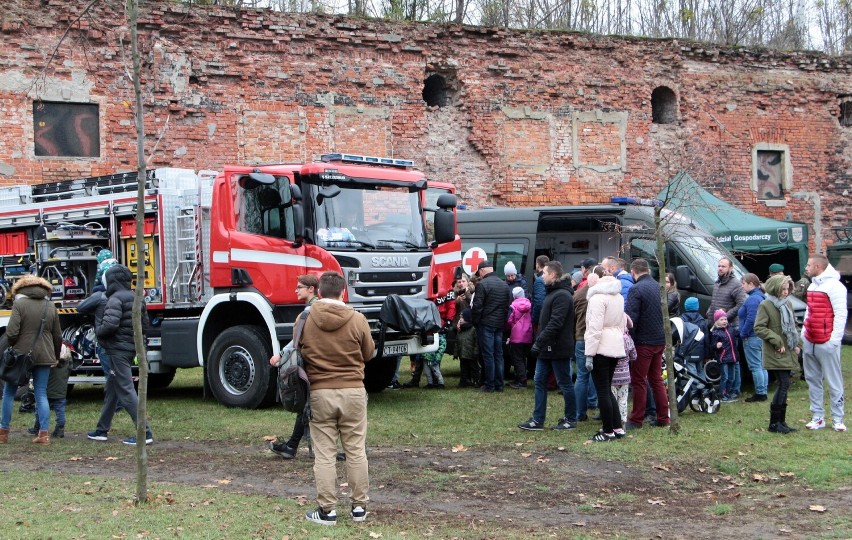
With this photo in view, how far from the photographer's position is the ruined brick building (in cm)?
1927

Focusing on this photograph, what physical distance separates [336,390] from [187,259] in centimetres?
682

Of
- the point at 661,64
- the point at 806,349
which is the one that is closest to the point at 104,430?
the point at 806,349

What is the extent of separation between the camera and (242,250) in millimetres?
12500

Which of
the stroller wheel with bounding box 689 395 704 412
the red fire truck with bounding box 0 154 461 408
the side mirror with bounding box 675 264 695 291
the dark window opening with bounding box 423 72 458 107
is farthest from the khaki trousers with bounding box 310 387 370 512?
the dark window opening with bounding box 423 72 458 107

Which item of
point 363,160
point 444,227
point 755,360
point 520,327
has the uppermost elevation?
point 363,160

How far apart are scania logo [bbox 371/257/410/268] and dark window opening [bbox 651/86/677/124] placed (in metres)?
13.7

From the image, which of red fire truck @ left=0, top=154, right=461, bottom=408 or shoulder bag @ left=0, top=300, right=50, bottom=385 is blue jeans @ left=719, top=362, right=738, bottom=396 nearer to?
red fire truck @ left=0, top=154, right=461, bottom=408

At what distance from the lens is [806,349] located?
1053 cm

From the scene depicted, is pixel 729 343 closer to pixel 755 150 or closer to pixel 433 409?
pixel 433 409

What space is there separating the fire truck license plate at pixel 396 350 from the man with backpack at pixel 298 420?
3064 millimetres

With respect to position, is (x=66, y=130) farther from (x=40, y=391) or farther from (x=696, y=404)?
(x=696, y=404)

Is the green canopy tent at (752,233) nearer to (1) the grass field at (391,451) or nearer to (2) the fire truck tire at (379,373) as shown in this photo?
(1) the grass field at (391,451)

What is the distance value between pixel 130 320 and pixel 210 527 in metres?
4.19

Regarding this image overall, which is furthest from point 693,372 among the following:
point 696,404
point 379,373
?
point 379,373
